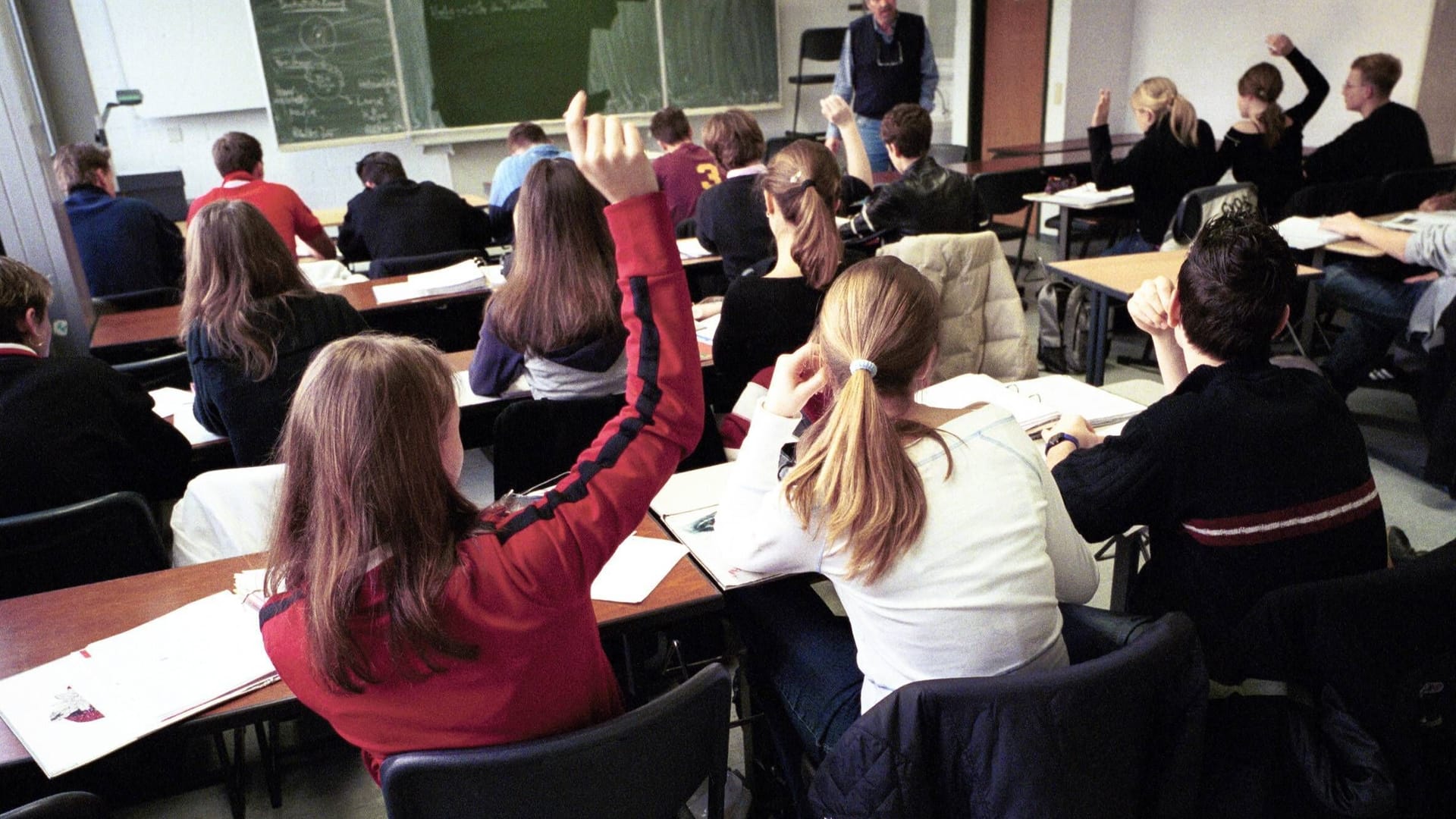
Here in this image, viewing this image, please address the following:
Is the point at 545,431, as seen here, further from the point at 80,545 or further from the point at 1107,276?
the point at 1107,276

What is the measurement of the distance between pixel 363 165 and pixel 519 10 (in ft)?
9.23

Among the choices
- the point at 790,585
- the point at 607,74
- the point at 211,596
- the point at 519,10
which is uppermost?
the point at 519,10

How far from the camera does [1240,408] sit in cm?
150

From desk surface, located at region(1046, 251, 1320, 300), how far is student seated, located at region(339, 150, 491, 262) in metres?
2.56

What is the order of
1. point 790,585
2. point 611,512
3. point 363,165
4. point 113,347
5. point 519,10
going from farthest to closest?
point 519,10
point 363,165
point 113,347
point 790,585
point 611,512

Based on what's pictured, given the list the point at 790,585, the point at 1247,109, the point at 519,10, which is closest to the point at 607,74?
the point at 519,10

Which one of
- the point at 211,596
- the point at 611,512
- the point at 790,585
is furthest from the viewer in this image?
the point at 790,585

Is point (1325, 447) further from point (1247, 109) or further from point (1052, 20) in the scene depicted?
point (1052, 20)

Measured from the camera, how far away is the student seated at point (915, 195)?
3986 mm

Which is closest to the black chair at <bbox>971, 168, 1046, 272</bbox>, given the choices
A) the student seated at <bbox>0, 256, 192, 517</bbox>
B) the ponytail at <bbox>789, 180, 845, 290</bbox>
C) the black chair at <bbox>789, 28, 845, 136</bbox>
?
the black chair at <bbox>789, 28, 845, 136</bbox>

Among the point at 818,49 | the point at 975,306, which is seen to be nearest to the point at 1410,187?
the point at 975,306

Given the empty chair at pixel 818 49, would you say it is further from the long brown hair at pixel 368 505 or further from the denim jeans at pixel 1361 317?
the long brown hair at pixel 368 505

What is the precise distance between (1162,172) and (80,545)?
179 inches

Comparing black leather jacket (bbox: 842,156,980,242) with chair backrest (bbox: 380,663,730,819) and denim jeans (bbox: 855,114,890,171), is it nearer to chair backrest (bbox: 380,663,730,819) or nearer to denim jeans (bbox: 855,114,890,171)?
denim jeans (bbox: 855,114,890,171)
